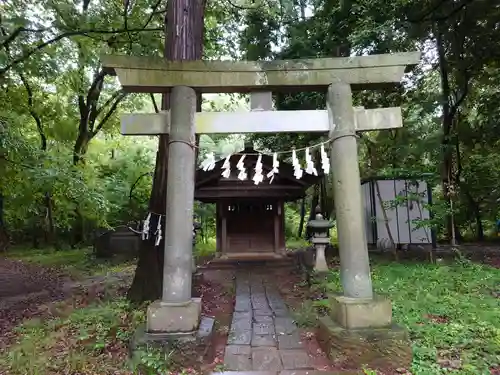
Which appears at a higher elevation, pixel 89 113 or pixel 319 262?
pixel 89 113

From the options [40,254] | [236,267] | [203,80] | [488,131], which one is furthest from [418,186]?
[40,254]

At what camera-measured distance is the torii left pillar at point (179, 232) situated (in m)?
4.20

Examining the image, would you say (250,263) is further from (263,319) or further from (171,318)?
(171,318)

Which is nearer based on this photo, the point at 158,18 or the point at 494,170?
the point at 158,18

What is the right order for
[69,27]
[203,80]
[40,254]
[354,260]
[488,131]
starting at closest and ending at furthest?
1. [354,260]
2. [203,80]
3. [69,27]
4. [488,131]
5. [40,254]


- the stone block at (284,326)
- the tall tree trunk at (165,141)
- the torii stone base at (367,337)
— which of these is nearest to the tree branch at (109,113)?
the tall tree trunk at (165,141)

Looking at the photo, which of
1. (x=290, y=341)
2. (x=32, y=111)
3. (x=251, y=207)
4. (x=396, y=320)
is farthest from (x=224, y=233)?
(x=32, y=111)

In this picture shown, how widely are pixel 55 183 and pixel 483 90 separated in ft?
52.2

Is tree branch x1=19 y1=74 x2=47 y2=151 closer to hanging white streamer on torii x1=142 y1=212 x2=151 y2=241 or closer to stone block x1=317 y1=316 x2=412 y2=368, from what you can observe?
hanging white streamer on torii x1=142 y1=212 x2=151 y2=241

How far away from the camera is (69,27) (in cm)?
890

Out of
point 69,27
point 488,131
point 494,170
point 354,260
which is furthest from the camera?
point 494,170

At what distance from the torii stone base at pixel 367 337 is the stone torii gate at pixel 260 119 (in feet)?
0.52

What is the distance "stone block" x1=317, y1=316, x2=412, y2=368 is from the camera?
390 cm

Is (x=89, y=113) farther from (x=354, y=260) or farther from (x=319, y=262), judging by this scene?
(x=354, y=260)
